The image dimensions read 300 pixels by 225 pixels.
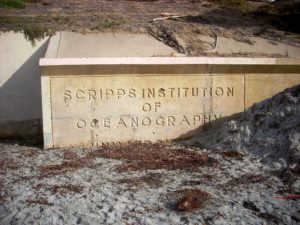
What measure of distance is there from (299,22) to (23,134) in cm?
754

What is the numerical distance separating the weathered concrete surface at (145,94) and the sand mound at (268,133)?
0.52 metres

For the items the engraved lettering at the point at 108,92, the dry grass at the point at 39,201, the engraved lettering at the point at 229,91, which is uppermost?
the engraved lettering at the point at 108,92

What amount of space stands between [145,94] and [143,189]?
2684 millimetres

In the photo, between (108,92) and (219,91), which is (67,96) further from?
(219,91)

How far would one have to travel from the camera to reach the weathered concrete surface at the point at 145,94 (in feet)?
21.4

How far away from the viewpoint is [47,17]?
9.06 m

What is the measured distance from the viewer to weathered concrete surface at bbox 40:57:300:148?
21.4 feet

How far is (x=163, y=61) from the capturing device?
21.5 feet

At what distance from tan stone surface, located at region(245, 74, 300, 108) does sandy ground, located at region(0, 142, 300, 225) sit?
5.57 feet

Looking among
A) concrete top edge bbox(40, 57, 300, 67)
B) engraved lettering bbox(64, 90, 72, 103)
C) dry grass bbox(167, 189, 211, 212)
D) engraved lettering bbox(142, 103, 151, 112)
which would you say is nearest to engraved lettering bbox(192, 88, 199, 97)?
concrete top edge bbox(40, 57, 300, 67)

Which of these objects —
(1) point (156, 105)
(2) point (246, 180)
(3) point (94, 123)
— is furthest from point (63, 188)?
(1) point (156, 105)

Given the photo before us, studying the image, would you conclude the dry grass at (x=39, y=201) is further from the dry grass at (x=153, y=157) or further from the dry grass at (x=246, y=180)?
the dry grass at (x=246, y=180)

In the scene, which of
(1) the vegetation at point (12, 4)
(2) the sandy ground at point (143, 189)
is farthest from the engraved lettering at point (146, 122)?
(1) the vegetation at point (12, 4)

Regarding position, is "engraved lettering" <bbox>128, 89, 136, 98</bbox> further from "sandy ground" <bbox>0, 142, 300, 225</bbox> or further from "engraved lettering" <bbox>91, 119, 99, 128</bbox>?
"sandy ground" <bbox>0, 142, 300, 225</bbox>
